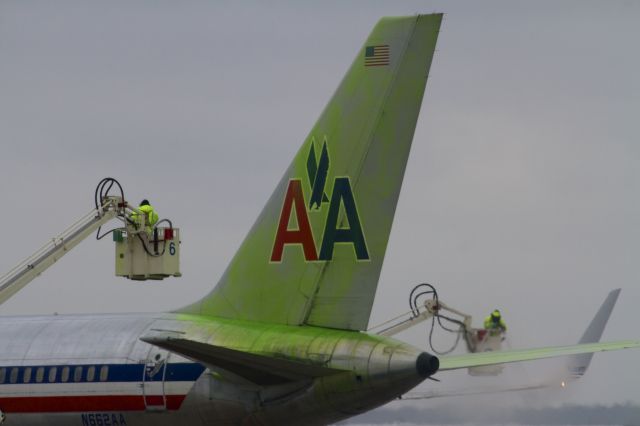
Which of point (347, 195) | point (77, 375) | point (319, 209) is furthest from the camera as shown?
point (77, 375)

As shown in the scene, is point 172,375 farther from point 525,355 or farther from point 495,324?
point 495,324

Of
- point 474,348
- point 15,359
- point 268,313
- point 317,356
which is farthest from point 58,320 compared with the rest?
point 474,348

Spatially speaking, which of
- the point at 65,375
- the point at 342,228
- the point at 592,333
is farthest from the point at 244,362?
the point at 592,333

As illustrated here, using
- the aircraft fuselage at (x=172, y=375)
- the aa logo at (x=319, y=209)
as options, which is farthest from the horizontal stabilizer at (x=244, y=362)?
the aa logo at (x=319, y=209)

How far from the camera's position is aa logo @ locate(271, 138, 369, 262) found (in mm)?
31516

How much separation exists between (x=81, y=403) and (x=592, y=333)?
2196 centimetres

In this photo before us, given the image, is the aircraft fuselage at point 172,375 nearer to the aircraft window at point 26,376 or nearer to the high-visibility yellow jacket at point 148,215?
the aircraft window at point 26,376

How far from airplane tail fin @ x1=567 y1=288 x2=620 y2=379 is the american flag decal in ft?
70.2

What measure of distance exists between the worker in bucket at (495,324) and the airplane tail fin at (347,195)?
2429cm

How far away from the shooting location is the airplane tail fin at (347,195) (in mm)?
31234

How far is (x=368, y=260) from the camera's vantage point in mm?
31172

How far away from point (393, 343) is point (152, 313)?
27.5 feet

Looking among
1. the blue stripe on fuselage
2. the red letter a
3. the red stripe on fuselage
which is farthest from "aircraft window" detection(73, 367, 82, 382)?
the red letter a

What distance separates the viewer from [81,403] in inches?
1380
